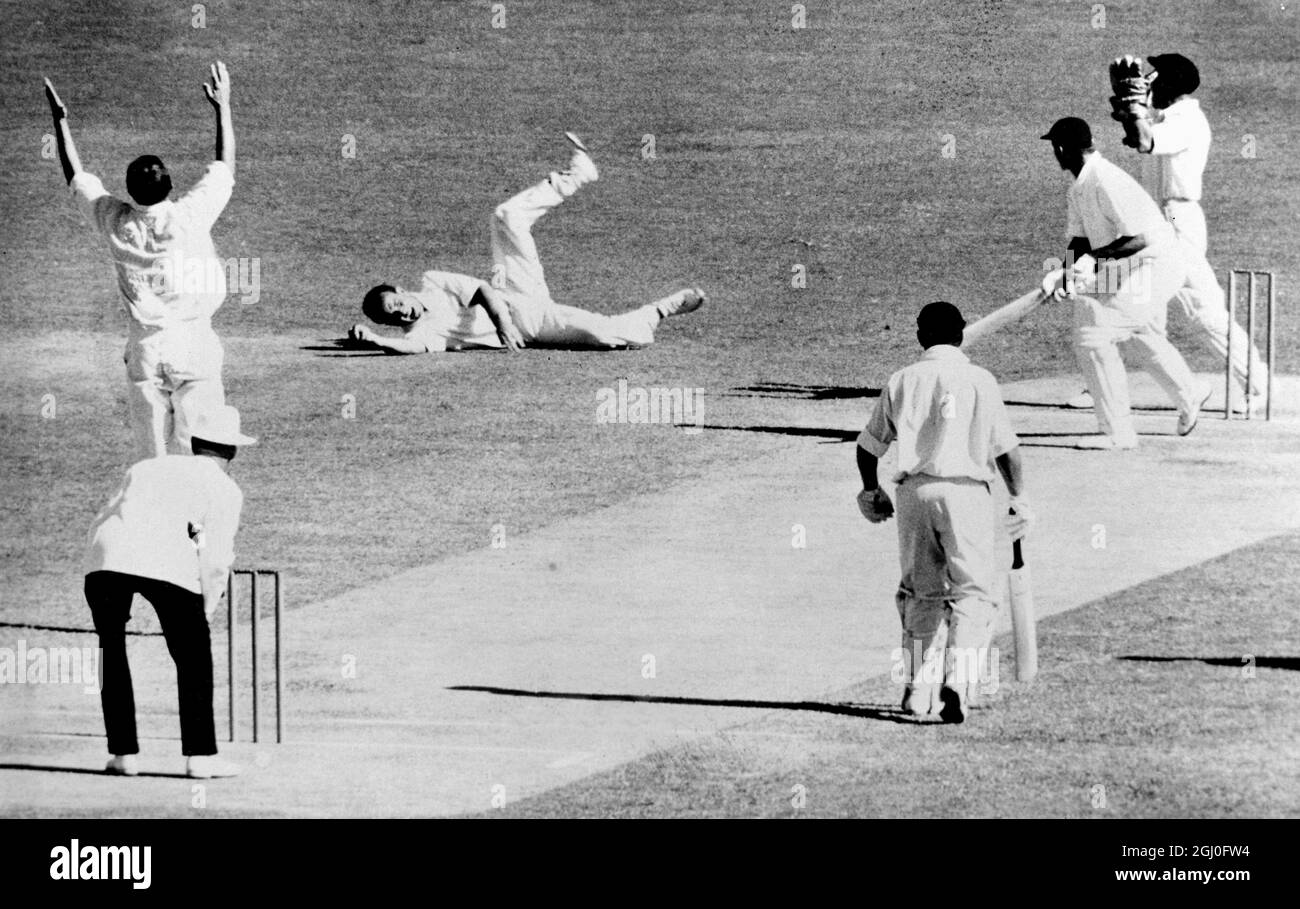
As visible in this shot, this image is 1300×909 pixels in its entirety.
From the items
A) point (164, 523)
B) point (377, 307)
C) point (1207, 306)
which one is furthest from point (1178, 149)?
point (164, 523)

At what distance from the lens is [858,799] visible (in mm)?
11180

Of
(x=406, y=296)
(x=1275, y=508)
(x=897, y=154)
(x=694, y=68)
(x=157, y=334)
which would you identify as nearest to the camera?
(x=157, y=334)

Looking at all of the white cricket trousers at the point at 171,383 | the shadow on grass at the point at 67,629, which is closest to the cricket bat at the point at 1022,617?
the shadow on grass at the point at 67,629

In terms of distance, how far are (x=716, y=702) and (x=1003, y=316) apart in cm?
686

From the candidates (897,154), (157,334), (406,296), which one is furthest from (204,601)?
(897,154)

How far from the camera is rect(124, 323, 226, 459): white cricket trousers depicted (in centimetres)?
1462

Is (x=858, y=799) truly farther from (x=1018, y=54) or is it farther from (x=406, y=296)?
(x=1018, y=54)

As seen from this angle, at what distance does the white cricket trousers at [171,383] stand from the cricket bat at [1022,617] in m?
4.35

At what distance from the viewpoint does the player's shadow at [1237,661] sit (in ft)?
42.5

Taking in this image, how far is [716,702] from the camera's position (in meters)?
12.6

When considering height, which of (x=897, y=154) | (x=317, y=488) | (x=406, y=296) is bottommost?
(x=317, y=488)

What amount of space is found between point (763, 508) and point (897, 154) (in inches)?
433

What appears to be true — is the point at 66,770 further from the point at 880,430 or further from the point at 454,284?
the point at 454,284

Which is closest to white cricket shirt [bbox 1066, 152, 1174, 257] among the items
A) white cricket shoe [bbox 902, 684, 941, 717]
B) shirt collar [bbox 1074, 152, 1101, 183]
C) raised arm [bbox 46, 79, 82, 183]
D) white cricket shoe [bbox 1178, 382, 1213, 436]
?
shirt collar [bbox 1074, 152, 1101, 183]
